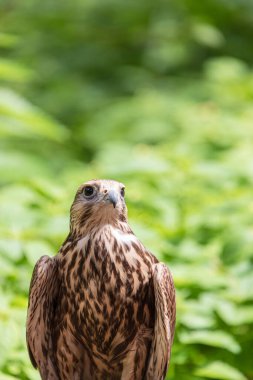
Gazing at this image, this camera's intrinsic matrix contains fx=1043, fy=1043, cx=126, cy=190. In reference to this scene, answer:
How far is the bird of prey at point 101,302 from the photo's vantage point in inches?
138

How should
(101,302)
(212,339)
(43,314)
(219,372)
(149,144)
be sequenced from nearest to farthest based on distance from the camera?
(101,302)
(43,314)
(219,372)
(212,339)
(149,144)

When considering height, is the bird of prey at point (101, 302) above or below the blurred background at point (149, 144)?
below

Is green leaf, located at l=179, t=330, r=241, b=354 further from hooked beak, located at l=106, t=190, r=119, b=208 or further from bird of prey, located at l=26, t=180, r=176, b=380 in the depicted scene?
hooked beak, located at l=106, t=190, r=119, b=208

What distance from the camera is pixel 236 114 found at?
930 centimetres

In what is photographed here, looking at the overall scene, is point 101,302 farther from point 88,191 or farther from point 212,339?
point 212,339

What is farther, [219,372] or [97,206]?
[219,372]

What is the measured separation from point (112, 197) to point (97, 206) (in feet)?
0.22

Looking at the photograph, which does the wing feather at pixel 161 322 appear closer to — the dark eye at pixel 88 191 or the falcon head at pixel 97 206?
the falcon head at pixel 97 206

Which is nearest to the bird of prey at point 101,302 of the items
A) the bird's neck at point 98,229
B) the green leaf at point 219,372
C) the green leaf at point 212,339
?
the bird's neck at point 98,229

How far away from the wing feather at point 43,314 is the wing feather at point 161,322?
1.16 ft

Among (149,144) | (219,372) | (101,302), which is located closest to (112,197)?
(101,302)

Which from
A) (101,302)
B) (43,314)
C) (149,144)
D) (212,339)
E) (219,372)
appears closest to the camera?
(101,302)

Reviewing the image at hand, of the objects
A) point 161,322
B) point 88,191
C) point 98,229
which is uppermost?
point 88,191

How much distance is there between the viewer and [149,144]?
29.9ft
